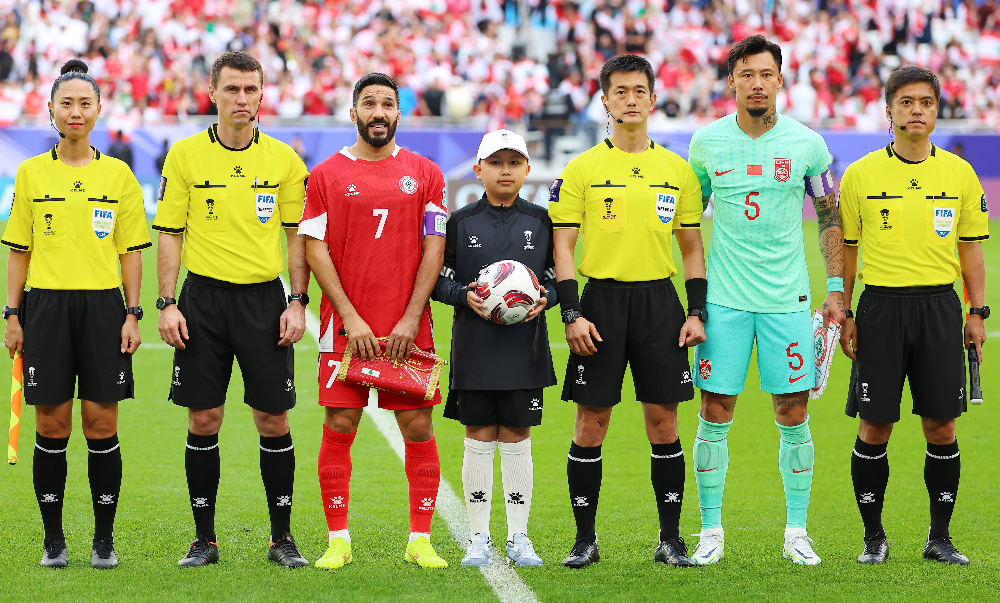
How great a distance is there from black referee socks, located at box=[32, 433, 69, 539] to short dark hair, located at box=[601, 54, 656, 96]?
2.99 m

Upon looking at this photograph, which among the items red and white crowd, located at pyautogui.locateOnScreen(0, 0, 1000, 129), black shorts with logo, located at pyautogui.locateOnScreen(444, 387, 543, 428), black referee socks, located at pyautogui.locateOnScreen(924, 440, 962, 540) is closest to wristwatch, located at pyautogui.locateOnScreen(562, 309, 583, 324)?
black shorts with logo, located at pyautogui.locateOnScreen(444, 387, 543, 428)

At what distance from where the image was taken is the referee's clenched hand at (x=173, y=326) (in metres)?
4.86

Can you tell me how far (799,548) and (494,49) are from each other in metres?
21.0

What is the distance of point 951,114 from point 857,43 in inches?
228

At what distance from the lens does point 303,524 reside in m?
5.64

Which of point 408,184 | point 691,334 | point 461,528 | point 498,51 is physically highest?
point 498,51

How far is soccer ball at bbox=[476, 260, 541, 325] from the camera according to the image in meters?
4.77

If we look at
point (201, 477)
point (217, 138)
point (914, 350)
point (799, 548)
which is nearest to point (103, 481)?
point (201, 477)

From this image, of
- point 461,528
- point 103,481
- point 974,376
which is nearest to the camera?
point 103,481

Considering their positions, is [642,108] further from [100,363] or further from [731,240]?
[100,363]

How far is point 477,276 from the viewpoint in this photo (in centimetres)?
500

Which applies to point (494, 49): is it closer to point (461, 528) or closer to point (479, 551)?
point (461, 528)

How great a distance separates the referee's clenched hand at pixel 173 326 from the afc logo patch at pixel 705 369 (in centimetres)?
235

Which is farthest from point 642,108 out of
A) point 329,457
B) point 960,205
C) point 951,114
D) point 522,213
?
point 951,114
